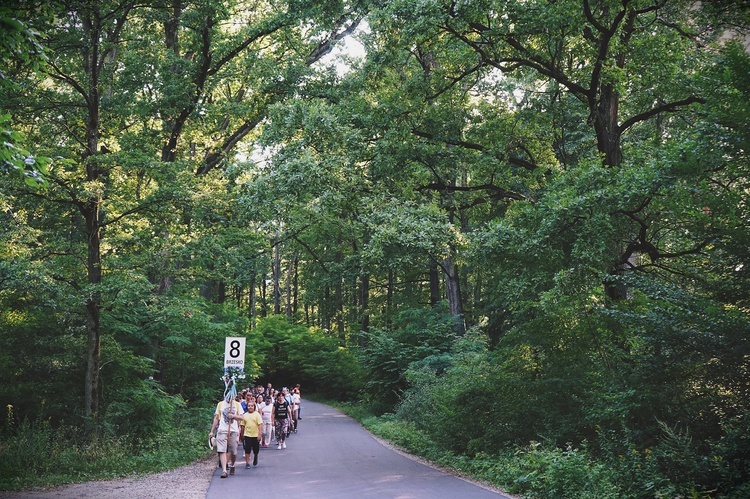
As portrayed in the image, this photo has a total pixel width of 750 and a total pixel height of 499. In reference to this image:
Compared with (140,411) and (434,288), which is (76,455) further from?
(434,288)

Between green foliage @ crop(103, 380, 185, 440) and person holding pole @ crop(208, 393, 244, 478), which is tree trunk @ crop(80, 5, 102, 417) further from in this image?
person holding pole @ crop(208, 393, 244, 478)

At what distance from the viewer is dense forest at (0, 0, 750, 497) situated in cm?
974

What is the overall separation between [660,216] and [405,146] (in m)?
6.06

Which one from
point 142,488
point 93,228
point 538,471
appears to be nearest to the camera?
point 538,471

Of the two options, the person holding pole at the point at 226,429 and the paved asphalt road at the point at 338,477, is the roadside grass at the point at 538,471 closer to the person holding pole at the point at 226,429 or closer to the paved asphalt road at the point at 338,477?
the paved asphalt road at the point at 338,477

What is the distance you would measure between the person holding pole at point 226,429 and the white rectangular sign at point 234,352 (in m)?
1.36

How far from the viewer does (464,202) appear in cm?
1908

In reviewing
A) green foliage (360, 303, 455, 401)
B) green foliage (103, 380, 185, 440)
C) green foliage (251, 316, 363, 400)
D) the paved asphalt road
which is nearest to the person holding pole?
the paved asphalt road

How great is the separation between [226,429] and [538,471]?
22.4ft

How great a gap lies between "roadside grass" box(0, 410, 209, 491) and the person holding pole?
6.18ft

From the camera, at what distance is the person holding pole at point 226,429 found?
1426 cm

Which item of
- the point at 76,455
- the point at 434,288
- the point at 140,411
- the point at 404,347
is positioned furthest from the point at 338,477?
the point at 434,288

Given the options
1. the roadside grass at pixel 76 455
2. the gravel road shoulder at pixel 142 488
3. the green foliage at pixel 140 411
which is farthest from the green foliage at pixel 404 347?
the gravel road shoulder at pixel 142 488

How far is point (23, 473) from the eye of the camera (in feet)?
42.7
